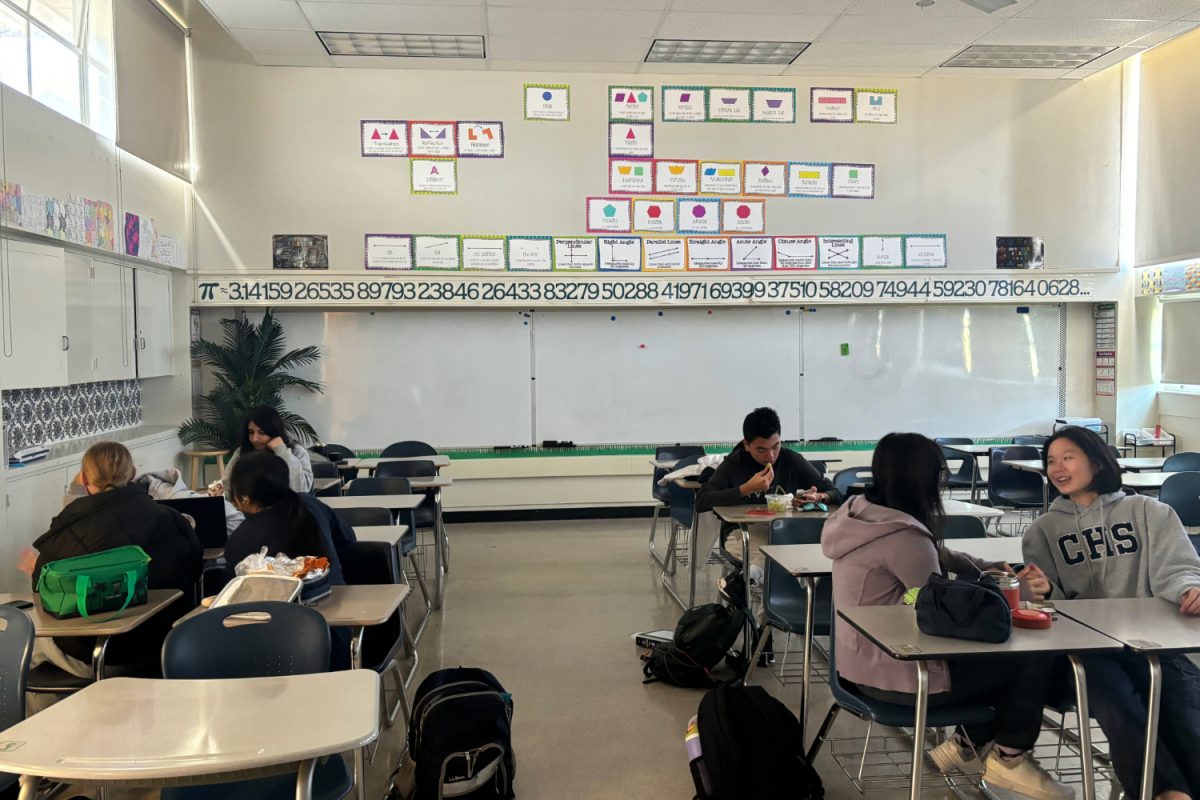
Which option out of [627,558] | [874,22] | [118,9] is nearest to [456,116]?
[118,9]

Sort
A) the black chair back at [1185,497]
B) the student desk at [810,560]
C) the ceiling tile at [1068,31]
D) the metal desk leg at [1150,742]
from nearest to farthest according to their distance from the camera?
the metal desk leg at [1150,742] < the student desk at [810,560] < the black chair back at [1185,497] < the ceiling tile at [1068,31]

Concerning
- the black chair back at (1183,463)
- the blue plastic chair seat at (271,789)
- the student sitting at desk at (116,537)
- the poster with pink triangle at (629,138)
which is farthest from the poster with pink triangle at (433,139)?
the blue plastic chair seat at (271,789)

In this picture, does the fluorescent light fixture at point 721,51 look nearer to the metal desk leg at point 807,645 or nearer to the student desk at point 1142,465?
the student desk at point 1142,465

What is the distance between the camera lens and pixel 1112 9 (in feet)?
20.2

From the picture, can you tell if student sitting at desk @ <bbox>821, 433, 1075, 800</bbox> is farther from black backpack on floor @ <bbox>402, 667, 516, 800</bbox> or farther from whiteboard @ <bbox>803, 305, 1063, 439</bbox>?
whiteboard @ <bbox>803, 305, 1063, 439</bbox>

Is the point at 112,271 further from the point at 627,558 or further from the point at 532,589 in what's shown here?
the point at 627,558

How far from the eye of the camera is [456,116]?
7352 mm

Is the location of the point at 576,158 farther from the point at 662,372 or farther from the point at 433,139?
the point at 662,372

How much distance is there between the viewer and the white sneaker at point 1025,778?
7.62 ft

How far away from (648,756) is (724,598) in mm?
1172

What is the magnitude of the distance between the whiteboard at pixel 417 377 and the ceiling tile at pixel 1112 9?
4.78 m

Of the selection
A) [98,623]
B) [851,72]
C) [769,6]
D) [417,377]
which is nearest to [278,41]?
[417,377]

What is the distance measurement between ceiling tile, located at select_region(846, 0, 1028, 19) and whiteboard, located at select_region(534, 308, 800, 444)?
8.63 feet

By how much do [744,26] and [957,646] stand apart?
18.3 ft
